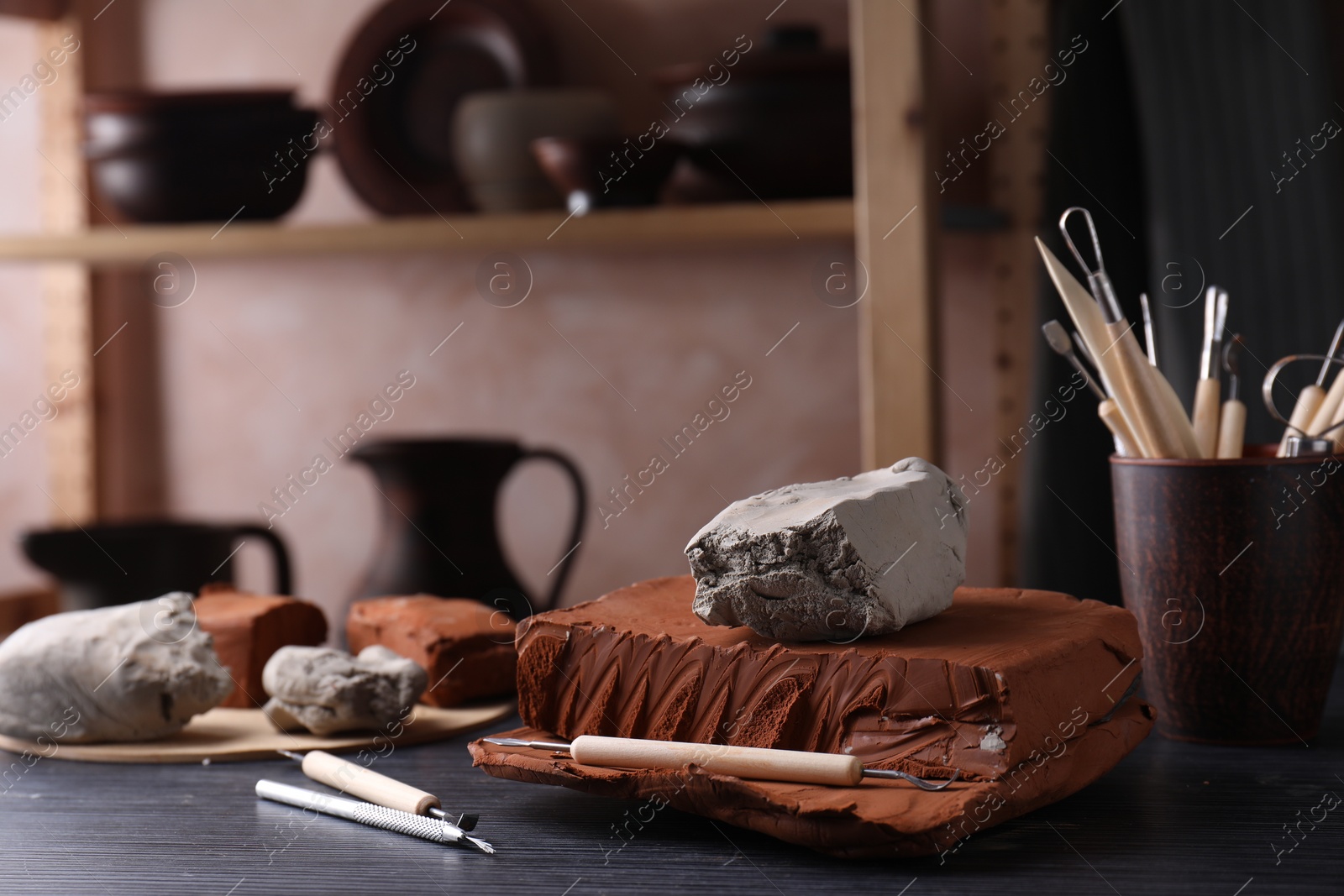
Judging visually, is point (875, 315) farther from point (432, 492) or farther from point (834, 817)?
point (834, 817)

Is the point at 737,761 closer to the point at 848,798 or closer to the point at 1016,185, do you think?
the point at 848,798

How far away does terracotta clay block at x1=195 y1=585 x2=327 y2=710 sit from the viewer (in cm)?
88

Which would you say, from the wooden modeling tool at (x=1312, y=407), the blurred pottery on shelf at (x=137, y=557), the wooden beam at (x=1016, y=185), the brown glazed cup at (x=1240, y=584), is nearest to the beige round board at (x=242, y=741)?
A: the blurred pottery on shelf at (x=137, y=557)

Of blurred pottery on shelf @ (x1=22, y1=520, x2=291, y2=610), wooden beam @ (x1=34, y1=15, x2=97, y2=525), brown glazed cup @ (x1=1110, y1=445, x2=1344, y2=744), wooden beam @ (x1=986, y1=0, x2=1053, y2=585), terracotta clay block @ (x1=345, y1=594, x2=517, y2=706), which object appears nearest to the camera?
brown glazed cup @ (x1=1110, y1=445, x2=1344, y2=744)

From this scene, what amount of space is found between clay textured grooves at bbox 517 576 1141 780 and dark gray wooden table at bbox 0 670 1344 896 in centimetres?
4

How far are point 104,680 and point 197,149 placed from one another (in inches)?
25.4

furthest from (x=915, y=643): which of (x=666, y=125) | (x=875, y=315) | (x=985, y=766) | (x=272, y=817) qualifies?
(x=666, y=125)

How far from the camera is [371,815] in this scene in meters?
0.65

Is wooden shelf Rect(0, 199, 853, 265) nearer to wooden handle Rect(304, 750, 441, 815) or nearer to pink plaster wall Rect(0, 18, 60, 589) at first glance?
pink plaster wall Rect(0, 18, 60, 589)

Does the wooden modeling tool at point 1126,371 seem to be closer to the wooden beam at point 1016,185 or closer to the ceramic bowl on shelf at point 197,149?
the wooden beam at point 1016,185

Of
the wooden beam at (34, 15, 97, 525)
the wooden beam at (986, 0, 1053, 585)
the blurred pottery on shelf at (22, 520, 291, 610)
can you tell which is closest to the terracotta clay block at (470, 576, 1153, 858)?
the blurred pottery on shelf at (22, 520, 291, 610)

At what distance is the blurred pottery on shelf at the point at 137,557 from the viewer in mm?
1048

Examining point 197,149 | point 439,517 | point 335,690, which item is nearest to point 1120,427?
point 335,690

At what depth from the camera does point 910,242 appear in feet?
3.57
